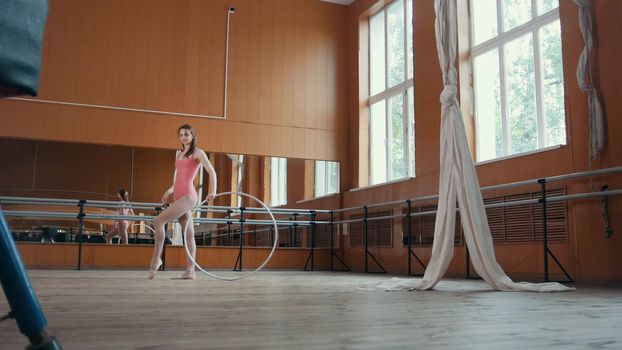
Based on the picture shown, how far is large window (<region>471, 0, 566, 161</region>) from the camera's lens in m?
5.82

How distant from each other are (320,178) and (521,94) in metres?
3.89

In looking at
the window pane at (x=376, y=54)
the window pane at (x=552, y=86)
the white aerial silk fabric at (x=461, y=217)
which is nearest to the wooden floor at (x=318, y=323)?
the white aerial silk fabric at (x=461, y=217)

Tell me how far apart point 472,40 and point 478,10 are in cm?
40

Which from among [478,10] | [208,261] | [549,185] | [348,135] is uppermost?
[478,10]

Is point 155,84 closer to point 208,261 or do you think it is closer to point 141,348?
point 208,261

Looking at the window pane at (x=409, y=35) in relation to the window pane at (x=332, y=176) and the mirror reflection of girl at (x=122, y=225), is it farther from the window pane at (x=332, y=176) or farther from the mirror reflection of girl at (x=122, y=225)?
the mirror reflection of girl at (x=122, y=225)

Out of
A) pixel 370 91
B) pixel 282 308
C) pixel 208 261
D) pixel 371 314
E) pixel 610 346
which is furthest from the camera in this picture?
pixel 370 91

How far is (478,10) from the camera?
705cm

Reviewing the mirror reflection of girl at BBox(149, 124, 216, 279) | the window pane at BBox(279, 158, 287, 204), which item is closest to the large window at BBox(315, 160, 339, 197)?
the window pane at BBox(279, 158, 287, 204)

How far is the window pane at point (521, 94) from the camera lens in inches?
239

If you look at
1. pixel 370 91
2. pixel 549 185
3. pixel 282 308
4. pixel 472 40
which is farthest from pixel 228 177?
pixel 282 308

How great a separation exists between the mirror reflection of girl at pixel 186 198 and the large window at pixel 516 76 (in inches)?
137

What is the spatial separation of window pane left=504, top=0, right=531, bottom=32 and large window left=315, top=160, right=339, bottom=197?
3702 millimetres

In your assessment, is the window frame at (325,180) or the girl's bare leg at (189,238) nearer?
the girl's bare leg at (189,238)
